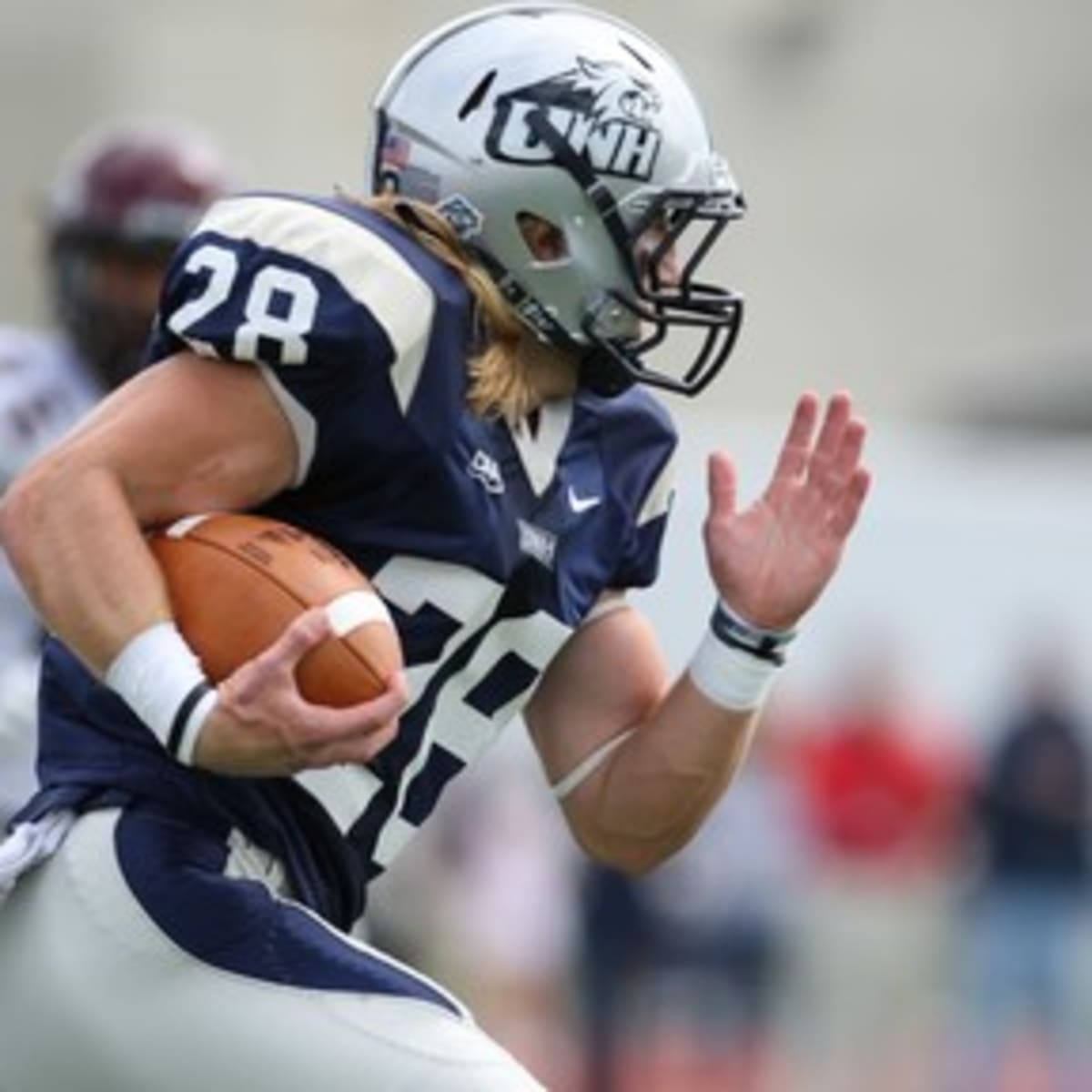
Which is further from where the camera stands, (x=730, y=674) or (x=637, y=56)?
(x=730, y=674)

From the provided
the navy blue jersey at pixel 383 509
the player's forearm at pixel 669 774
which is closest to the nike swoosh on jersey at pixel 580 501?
the navy blue jersey at pixel 383 509

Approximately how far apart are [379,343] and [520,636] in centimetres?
48

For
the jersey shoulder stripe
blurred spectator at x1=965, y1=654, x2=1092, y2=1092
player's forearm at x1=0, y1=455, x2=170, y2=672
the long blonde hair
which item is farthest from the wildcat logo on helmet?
blurred spectator at x1=965, y1=654, x2=1092, y2=1092

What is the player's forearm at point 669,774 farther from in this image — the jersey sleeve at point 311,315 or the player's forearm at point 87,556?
the player's forearm at point 87,556

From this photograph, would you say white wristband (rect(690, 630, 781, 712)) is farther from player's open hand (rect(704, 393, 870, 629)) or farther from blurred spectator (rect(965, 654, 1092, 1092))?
blurred spectator (rect(965, 654, 1092, 1092))

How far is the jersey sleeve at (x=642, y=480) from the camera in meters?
4.44

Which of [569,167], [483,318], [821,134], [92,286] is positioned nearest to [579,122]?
[569,167]

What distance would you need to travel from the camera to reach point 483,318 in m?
4.16

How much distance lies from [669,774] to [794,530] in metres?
0.31

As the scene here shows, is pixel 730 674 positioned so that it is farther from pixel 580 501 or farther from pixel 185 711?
pixel 185 711

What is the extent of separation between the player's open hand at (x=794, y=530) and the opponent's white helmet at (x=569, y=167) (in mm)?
172

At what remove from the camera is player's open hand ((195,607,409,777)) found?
3.76 m

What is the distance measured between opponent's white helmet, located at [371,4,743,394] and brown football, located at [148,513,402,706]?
511 mm

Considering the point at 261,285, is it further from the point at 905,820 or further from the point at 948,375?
the point at 948,375
